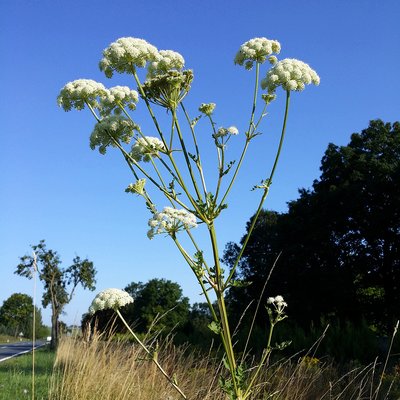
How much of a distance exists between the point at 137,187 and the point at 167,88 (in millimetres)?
653

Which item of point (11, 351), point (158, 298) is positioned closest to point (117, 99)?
point (11, 351)

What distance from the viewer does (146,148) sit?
10.9ft

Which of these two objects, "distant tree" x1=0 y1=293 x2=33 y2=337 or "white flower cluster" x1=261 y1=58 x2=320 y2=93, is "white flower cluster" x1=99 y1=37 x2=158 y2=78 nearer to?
"white flower cluster" x1=261 y1=58 x2=320 y2=93

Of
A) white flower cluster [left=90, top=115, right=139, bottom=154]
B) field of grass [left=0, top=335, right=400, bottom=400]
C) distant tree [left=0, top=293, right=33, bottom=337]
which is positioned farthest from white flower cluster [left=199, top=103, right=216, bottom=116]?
distant tree [left=0, top=293, right=33, bottom=337]

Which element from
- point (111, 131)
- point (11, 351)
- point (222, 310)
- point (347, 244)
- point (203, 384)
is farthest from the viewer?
point (11, 351)

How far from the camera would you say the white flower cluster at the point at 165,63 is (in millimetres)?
3420

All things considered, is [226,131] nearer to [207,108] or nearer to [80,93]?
[207,108]

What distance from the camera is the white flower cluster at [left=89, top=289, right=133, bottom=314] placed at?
143 inches

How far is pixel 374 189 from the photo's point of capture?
2870 centimetres

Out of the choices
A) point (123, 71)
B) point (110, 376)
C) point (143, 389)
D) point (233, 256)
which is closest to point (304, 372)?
point (143, 389)

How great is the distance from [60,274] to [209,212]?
136 ft

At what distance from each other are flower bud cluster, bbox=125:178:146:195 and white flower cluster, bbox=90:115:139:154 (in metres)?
0.37

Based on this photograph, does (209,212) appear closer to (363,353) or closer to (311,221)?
(363,353)

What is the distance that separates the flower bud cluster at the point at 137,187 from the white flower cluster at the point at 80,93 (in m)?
0.71
